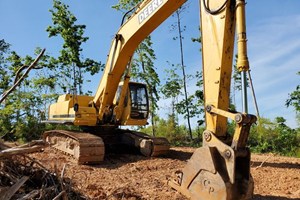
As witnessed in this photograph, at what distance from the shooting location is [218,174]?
4301 mm

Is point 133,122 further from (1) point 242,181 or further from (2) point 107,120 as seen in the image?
(1) point 242,181

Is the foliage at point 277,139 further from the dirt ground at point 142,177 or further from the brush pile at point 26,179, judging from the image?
the brush pile at point 26,179

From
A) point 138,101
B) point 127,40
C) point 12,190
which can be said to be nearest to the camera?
point 12,190

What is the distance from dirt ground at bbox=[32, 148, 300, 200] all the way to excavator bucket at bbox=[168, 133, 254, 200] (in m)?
0.39

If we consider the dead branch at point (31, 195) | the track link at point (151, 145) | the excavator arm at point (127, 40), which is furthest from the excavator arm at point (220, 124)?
the track link at point (151, 145)

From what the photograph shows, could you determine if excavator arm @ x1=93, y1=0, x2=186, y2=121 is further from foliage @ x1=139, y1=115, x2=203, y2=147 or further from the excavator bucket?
foliage @ x1=139, y1=115, x2=203, y2=147

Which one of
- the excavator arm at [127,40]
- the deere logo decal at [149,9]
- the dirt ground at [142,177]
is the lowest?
the dirt ground at [142,177]

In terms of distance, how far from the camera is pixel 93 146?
7.95 m

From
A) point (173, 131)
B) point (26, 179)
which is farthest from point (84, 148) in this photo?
point (173, 131)

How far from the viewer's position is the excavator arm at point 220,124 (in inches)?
169

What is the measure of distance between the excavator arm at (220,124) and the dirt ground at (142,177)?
0.56 m

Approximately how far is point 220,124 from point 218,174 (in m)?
0.78

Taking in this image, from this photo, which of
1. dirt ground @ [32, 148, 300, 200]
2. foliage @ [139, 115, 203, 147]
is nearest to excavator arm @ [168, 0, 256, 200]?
dirt ground @ [32, 148, 300, 200]

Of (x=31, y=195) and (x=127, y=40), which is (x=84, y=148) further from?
(x=31, y=195)
